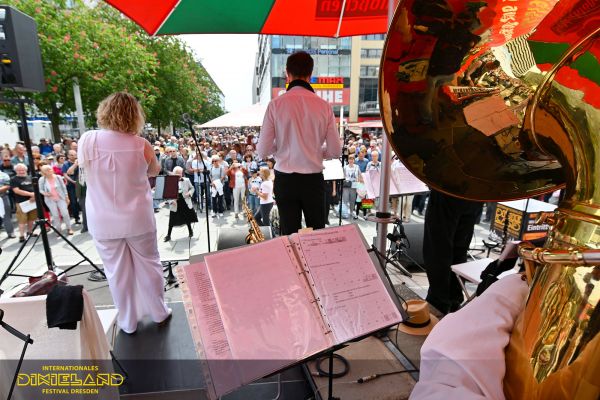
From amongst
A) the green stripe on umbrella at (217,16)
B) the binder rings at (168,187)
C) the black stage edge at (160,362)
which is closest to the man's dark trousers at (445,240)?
the black stage edge at (160,362)

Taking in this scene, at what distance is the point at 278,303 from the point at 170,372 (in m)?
1.70

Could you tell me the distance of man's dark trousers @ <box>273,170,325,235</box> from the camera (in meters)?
2.85

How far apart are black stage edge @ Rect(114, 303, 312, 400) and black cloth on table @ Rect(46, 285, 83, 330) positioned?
769 mm

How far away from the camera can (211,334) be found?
1.11 m

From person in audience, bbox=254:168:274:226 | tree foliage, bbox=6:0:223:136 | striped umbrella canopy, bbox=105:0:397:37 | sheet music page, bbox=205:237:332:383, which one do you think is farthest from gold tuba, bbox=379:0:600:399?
tree foliage, bbox=6:0:223:136

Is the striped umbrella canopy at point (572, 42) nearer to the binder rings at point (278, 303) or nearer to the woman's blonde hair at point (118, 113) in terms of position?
the binder rings at point (278, 303)

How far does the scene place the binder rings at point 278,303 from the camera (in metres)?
1.11

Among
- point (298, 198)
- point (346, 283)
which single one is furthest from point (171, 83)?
point (346, 283)

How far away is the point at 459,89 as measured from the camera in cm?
101

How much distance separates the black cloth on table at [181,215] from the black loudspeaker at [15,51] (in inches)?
121

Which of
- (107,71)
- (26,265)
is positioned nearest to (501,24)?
(26,265)

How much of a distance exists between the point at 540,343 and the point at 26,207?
7.54 meters

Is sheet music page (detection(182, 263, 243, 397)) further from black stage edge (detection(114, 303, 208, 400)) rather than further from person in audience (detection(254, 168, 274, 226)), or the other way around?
person in audience (detection(254, 168, 274, 226))

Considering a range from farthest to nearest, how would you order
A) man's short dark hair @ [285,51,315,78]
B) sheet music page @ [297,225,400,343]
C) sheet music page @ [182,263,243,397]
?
1. man's short dark hair @ [285,51,315,78]
2. sheet music page @ [297,225,400,343]
3. sheet music page @ [182,263,243,397]
